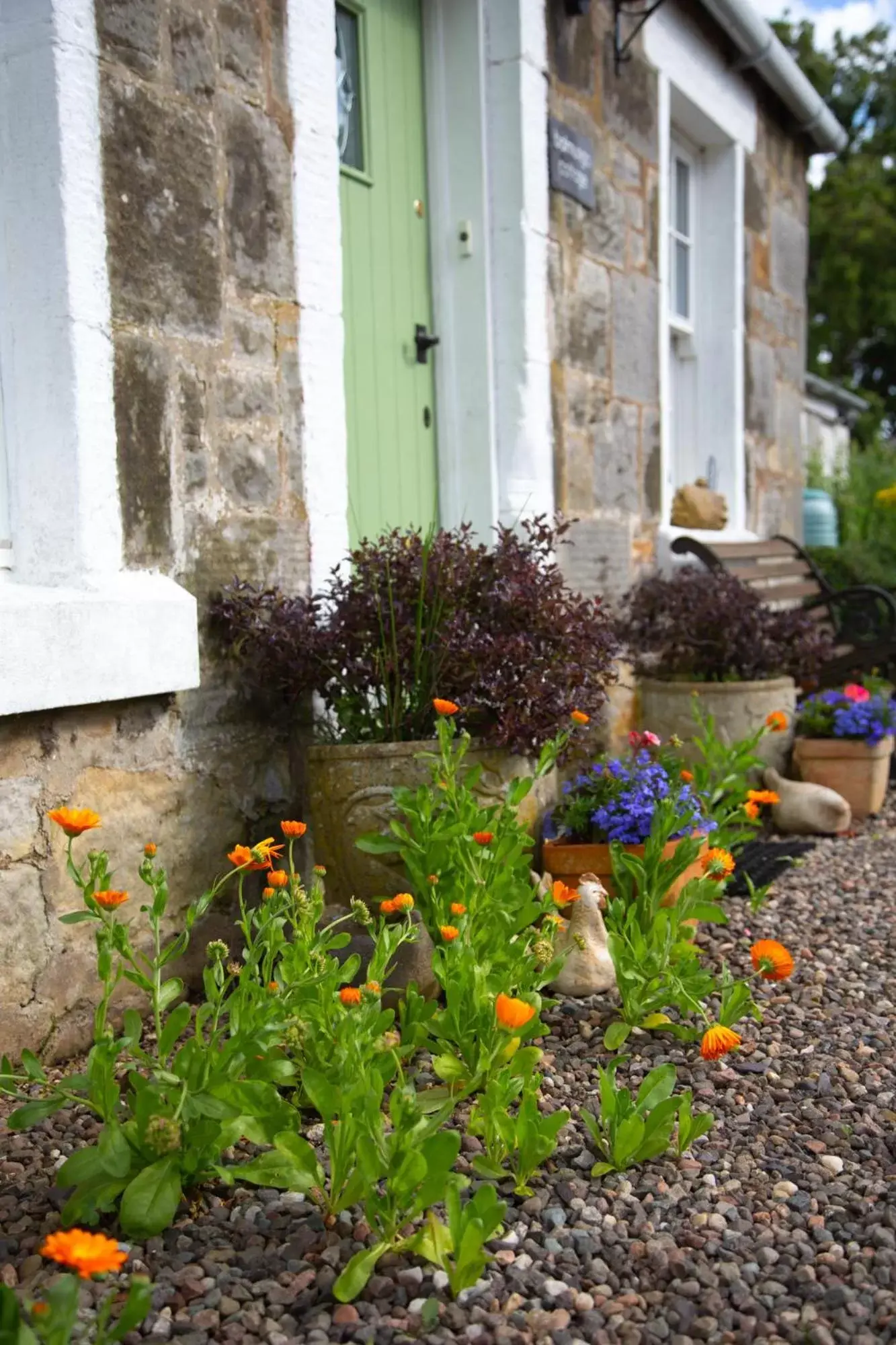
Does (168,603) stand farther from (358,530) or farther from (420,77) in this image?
(420,77)

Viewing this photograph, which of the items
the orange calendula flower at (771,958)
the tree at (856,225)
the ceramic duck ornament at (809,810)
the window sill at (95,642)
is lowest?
the ceramic duck ornament at (809,810)

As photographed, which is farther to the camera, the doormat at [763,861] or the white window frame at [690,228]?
the white window frame at [690,228]

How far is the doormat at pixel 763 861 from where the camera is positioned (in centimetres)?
364

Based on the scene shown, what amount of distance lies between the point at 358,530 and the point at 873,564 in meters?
4.76

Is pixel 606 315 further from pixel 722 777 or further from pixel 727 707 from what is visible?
pixel 722 777

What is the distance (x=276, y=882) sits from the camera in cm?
200

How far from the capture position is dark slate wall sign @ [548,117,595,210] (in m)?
4.28

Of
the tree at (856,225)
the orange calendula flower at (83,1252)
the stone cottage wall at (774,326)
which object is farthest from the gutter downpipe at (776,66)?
the tree at (856,225)

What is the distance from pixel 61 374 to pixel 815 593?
442 centimetres

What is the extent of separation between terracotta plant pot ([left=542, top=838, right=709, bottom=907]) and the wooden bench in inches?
83.3

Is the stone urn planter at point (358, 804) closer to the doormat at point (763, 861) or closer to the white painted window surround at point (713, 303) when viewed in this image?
the doormat at point (763, 861)

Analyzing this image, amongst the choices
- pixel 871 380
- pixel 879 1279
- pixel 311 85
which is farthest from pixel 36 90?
pixel 871 380

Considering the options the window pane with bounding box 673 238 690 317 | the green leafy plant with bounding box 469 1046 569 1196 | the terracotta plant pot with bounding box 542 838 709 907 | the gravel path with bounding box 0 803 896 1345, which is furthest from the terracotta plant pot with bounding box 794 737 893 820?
the green leafy plant with bounding box 469 1046 569 1196

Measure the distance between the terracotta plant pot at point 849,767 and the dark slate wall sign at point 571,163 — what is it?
87.9 inches
